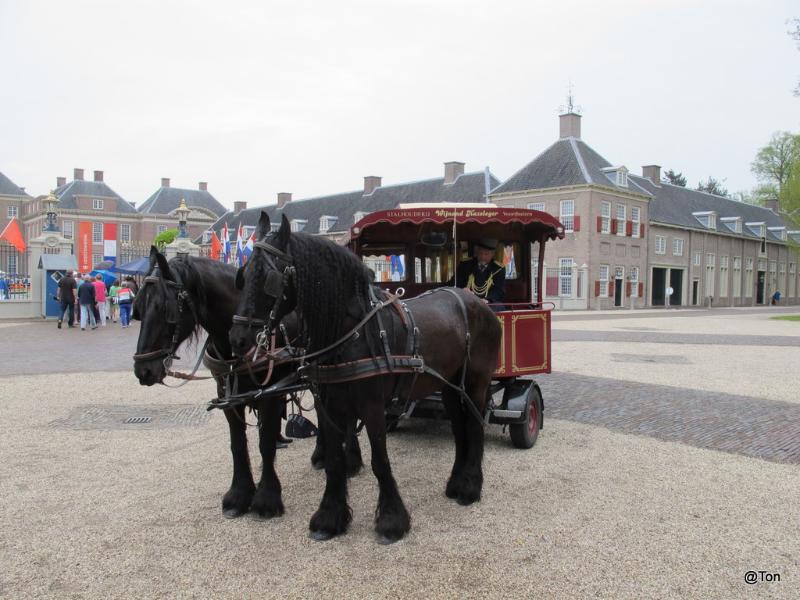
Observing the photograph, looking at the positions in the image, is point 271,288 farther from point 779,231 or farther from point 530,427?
point 779,231

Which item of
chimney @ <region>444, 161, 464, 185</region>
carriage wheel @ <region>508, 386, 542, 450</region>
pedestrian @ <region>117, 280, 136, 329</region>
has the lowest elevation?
carriage wheel @ <region>508, 386, 542, 450</region>

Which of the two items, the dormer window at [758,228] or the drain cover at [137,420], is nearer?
the drain cover at [137,420]

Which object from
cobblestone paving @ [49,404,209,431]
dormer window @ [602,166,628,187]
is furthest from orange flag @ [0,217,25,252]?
dormer window @ [602,166,628,187]

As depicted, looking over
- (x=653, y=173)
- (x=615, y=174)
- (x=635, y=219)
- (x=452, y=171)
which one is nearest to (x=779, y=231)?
(x=653, y=173)

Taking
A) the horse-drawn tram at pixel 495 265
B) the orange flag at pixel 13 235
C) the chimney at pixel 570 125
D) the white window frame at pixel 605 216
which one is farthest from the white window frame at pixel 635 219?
the horse-drawn tram at pixel 495 265

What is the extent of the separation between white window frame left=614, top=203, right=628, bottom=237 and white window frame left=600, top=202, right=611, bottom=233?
92 cm

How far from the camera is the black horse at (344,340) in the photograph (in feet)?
11.9

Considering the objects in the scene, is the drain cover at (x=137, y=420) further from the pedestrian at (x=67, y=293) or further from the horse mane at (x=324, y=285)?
the pedestrian at (x=67, y=293)

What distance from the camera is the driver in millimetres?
6332

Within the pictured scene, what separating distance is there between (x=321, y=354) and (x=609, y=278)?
39318 millimetres

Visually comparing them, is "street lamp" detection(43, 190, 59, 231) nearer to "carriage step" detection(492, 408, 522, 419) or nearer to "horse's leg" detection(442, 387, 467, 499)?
"carriage step" detection(492, 408, 522, 419)

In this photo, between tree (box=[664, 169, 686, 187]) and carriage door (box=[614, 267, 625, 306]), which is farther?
tree (box=[664, 169, 686, 187])

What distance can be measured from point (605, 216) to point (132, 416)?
121 ft

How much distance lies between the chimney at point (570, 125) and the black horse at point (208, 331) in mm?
39862
